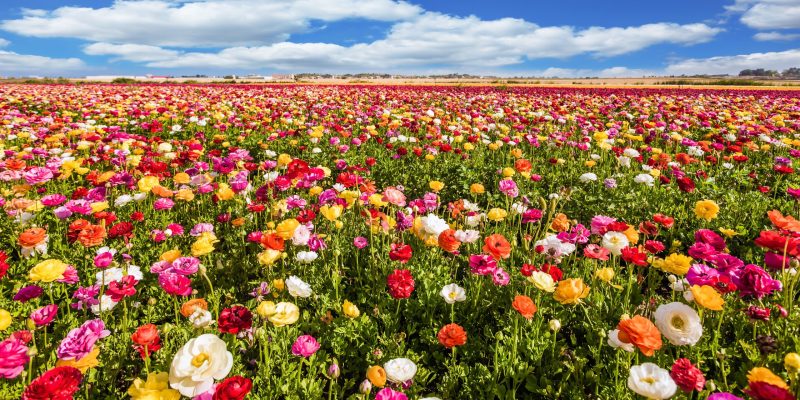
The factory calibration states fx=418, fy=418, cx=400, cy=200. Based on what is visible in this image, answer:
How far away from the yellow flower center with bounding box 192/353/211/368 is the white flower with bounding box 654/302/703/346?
190 centimetres

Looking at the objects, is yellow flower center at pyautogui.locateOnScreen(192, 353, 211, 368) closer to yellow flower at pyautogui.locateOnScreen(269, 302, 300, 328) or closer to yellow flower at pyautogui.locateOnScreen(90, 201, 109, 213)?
yellow flower at pyautogui.locateOnScreen(269, 302, 300, 328)

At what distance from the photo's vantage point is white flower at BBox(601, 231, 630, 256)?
269cm

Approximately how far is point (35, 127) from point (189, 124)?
8.59ft

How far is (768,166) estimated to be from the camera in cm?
622

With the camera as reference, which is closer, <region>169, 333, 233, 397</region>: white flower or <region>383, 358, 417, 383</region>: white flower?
<region>169, 333, 233, 397</region>: white flower

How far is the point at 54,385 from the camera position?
4.67 ft

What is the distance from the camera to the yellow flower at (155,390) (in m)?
1.46

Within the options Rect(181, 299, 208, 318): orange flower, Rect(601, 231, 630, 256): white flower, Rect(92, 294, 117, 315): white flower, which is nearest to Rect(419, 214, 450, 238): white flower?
Rect(601, 231, 630, 256): white flower

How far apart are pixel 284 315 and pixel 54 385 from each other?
2.86 ft

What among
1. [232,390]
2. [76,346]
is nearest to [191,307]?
[76,346]

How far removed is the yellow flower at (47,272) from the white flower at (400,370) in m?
1.79

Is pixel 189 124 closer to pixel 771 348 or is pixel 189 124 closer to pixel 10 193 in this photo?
pixel 10 193

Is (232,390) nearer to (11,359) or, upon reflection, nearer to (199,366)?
(199,366)

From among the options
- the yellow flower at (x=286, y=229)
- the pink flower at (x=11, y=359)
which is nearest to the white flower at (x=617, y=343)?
the yellow flower at (x=286, y=229)
